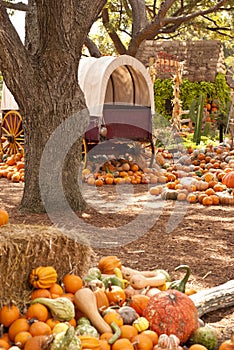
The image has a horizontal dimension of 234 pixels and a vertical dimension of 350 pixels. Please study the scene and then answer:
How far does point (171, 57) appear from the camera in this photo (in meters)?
19.2

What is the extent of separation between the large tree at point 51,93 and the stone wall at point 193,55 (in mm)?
12478

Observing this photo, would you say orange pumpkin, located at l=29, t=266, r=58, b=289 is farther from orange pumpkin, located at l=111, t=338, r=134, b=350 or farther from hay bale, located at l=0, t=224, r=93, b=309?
orange pumpkin, located at l=111, t=338, r=134, b=350

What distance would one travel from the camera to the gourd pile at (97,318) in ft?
9.46

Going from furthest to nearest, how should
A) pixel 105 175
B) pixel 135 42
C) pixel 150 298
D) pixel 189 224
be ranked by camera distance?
pixel 135 42 < pixel 105 175 < pixel 189 224 < pixel 150 298

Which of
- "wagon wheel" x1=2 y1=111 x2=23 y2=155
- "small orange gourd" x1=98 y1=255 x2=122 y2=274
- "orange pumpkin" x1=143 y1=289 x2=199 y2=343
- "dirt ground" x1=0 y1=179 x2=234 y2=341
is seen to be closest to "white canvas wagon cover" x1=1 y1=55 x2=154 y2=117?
"wagon wheel" x1=2 y1=111 x2=23 y2=155

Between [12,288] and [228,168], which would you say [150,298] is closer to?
[12,288]

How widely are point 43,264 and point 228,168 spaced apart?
714cm

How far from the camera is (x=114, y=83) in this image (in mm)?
11727

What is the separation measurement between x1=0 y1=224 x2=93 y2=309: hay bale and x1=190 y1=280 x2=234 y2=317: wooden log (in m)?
0.83

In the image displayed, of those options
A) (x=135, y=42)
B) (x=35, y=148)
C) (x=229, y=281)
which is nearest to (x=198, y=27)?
(x=135, y=42)

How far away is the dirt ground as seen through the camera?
4664 mm

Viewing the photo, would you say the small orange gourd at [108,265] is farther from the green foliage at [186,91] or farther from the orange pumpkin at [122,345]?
the green foliage at [186,91]

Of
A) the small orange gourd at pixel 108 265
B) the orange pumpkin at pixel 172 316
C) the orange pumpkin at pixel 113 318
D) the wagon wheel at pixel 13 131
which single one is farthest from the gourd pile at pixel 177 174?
the orange pumpkin at pixel 113 318

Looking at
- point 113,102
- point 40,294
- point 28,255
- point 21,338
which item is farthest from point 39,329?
point 113,102
